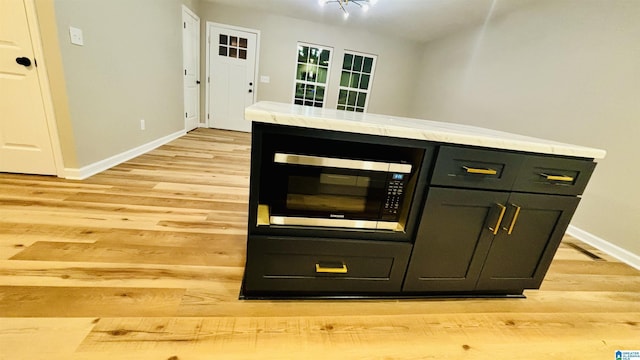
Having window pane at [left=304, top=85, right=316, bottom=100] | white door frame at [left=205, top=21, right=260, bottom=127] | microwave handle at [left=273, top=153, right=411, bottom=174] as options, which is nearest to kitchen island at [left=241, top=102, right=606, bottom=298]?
microwave handle at [left=273, top=153, right=411, bottom=174]

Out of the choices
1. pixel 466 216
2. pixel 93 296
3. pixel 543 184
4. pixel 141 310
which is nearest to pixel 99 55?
pixel 93 296

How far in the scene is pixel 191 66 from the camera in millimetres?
4473

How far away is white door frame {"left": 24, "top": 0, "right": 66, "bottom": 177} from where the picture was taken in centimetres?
171

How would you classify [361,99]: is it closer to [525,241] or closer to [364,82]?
[364,82]

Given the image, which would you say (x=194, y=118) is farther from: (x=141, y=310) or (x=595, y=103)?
(x=595, y=103)

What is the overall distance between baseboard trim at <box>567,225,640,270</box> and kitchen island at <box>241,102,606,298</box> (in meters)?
1.41

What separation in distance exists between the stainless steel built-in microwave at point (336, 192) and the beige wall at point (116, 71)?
215 centimetres

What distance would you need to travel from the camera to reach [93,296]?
1.03 m

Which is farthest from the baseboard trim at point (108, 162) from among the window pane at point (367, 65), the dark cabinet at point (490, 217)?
the window pane at point (367, 65)

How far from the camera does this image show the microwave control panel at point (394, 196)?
41.0 inches

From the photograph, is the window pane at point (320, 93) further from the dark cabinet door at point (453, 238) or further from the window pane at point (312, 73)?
the dark cabinet door at point (453, 238)

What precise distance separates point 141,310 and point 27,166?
6.74ft

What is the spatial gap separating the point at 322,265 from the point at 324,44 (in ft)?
17.1

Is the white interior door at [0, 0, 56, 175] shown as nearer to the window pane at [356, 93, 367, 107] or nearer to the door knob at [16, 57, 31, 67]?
the door knob at [16, 57, 31, 67]
